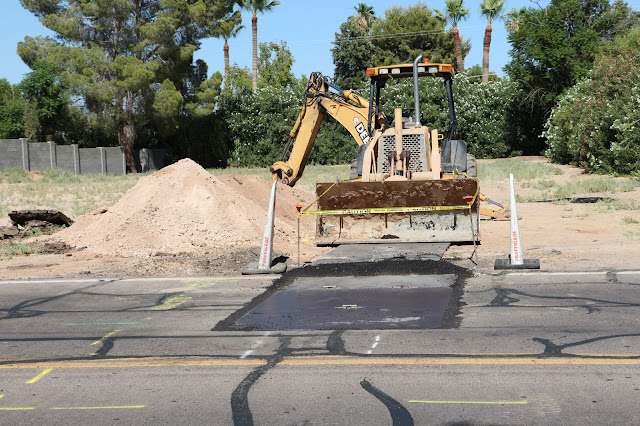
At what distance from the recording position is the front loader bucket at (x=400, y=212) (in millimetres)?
13719

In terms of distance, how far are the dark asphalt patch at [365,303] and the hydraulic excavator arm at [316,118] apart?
735cm

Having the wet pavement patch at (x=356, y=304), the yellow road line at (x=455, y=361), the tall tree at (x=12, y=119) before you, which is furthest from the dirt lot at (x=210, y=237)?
the tall tree at (x=12, y=119)

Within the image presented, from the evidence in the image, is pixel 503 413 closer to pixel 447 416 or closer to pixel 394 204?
pixel 447 416

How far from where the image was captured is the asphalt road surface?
5508 millimetres

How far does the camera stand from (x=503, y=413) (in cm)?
533

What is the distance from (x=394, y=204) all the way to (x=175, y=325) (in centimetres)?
649

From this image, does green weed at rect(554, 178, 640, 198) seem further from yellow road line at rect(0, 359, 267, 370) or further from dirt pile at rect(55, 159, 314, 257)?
yellow road line at rect(0, 359, 267, 370)

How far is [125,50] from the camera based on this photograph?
43875mm

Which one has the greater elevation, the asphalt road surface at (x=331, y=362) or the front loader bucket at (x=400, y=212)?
the front loader bucket at (x=400, y=212)

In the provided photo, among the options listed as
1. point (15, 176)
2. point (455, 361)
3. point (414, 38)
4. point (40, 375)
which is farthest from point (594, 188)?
point (414, 38)

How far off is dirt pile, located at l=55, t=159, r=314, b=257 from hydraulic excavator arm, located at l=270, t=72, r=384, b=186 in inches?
55.3

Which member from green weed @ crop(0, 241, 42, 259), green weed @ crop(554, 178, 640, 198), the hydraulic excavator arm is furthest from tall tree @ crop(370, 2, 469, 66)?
green weed @ crop(0, 241, 42, 259)

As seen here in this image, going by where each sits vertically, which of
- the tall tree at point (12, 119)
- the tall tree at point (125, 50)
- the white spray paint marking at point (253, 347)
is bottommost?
the white spray paint marking at point (253, 347)

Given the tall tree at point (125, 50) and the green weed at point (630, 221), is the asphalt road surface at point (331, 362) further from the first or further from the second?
the tall tree at point (125, 50)
